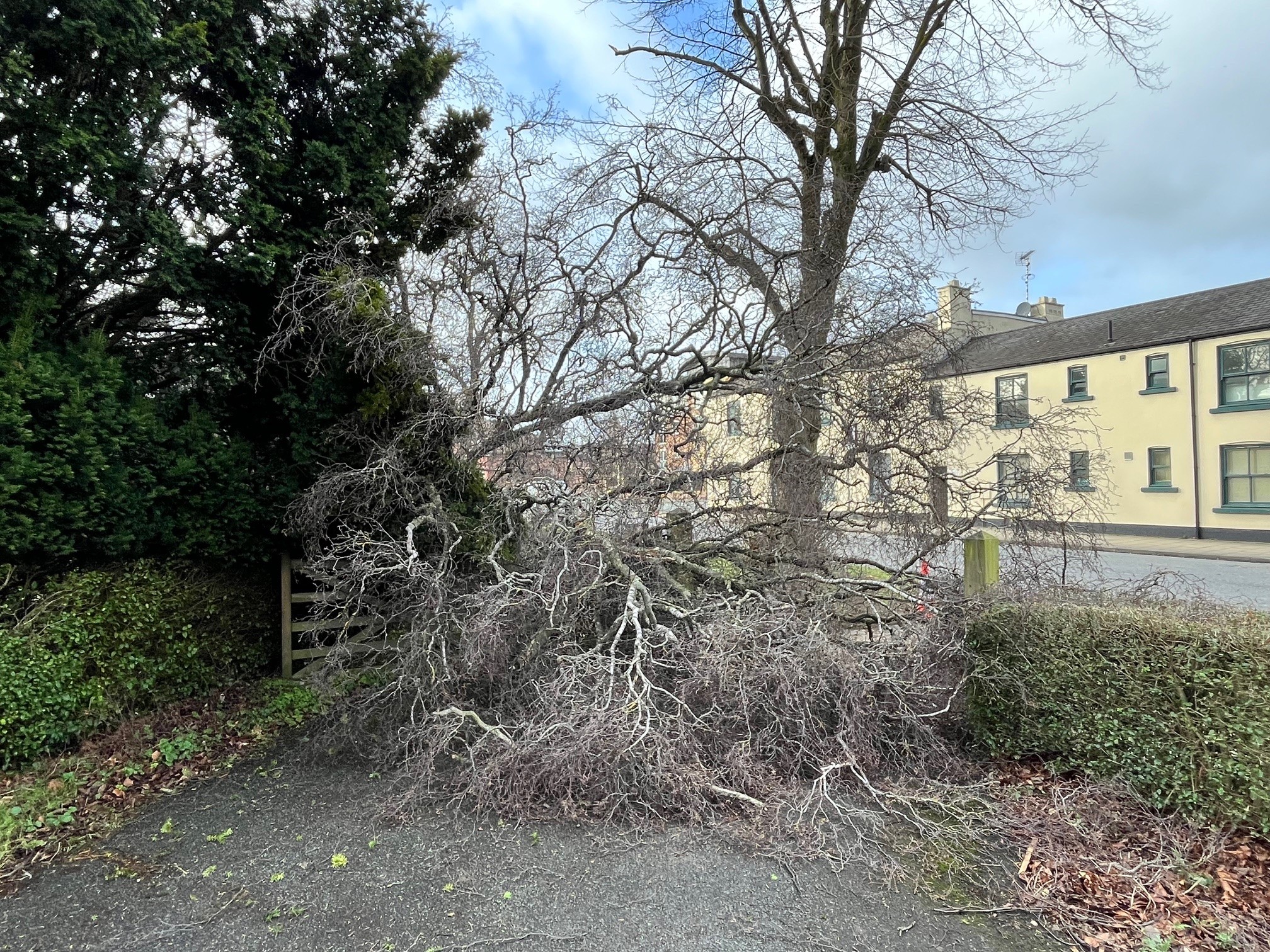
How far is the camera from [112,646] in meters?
4.68

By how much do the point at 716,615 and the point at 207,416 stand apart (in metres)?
4.53

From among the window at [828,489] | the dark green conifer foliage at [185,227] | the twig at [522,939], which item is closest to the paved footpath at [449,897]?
the twig at [522,939]

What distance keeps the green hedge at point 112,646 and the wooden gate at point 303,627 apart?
0.25 meters

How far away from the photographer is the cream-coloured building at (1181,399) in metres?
16.1

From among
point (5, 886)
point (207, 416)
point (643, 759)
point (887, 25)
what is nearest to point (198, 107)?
point (207, 416)

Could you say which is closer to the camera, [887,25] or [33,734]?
[33,734]

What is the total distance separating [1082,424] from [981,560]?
4.48 metres

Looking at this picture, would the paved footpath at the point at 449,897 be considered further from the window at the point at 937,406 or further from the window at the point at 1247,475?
the window at the point at 1247,475

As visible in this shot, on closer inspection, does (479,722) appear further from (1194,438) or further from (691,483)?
(1194,438)

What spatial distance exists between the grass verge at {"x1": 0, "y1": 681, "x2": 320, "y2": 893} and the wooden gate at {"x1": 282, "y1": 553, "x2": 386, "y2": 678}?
29 cm

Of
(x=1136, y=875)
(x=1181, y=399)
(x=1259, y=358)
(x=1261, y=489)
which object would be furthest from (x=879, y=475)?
(x=1181, y=399)

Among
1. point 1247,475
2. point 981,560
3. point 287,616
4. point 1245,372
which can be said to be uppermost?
point 1245,372

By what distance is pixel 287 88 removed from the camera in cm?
586

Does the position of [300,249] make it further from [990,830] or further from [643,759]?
[990,830]
